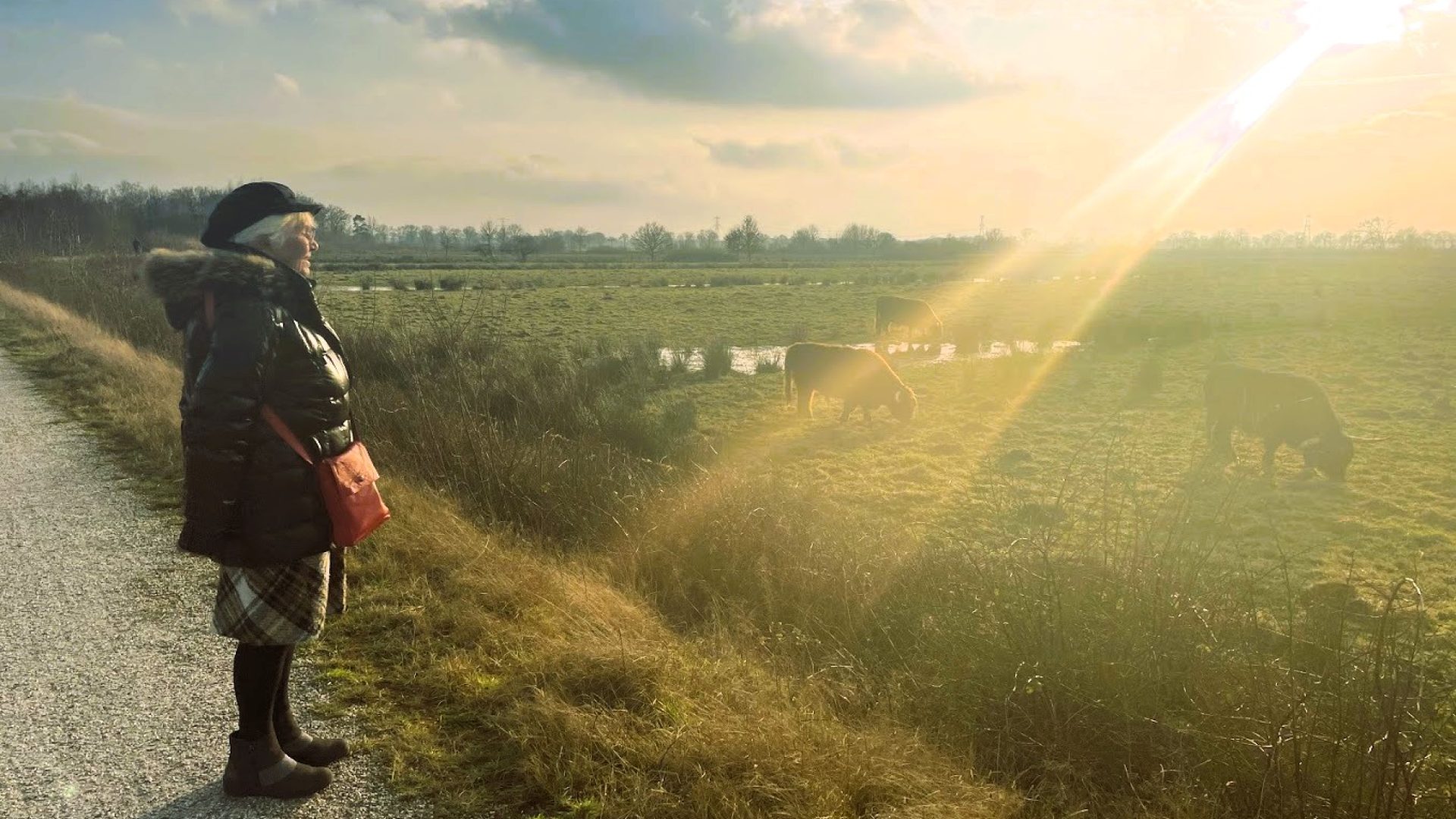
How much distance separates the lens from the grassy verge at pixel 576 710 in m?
3.49

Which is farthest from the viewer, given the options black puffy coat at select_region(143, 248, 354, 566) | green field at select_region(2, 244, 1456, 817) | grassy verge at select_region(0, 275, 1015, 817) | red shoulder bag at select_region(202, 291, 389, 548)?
green field at select_region(2, 244, 1456, 817)

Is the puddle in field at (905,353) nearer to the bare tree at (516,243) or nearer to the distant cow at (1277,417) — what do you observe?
the distant cow at (1277,417)

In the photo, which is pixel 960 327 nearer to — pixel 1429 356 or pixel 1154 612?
pixel 1429 356

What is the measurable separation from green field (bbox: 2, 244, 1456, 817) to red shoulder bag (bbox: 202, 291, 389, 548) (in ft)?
6.08

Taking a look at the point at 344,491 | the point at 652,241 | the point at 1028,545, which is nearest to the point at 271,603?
the point at 344,491

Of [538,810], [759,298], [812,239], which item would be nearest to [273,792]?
[538,810]

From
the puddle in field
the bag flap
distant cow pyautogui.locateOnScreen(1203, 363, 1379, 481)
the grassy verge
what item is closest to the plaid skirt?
the bag flap

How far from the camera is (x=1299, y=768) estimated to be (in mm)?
3576

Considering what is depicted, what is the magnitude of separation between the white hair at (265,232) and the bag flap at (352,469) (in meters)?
0.81

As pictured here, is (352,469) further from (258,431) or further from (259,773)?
(259,773)

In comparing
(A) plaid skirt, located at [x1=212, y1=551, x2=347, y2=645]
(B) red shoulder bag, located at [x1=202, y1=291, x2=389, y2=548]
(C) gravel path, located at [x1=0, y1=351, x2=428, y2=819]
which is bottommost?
(C) gravel path, located at [x1=0, y1=351, x2=428, y2=819]

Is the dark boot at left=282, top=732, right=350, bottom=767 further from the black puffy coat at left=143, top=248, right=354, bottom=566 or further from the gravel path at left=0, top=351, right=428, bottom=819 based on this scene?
the black puffy coat at left=143, top=248, right=354, bottom=566

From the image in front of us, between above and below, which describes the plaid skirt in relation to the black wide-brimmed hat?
below

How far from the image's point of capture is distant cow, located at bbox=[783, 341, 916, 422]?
1603 cm
